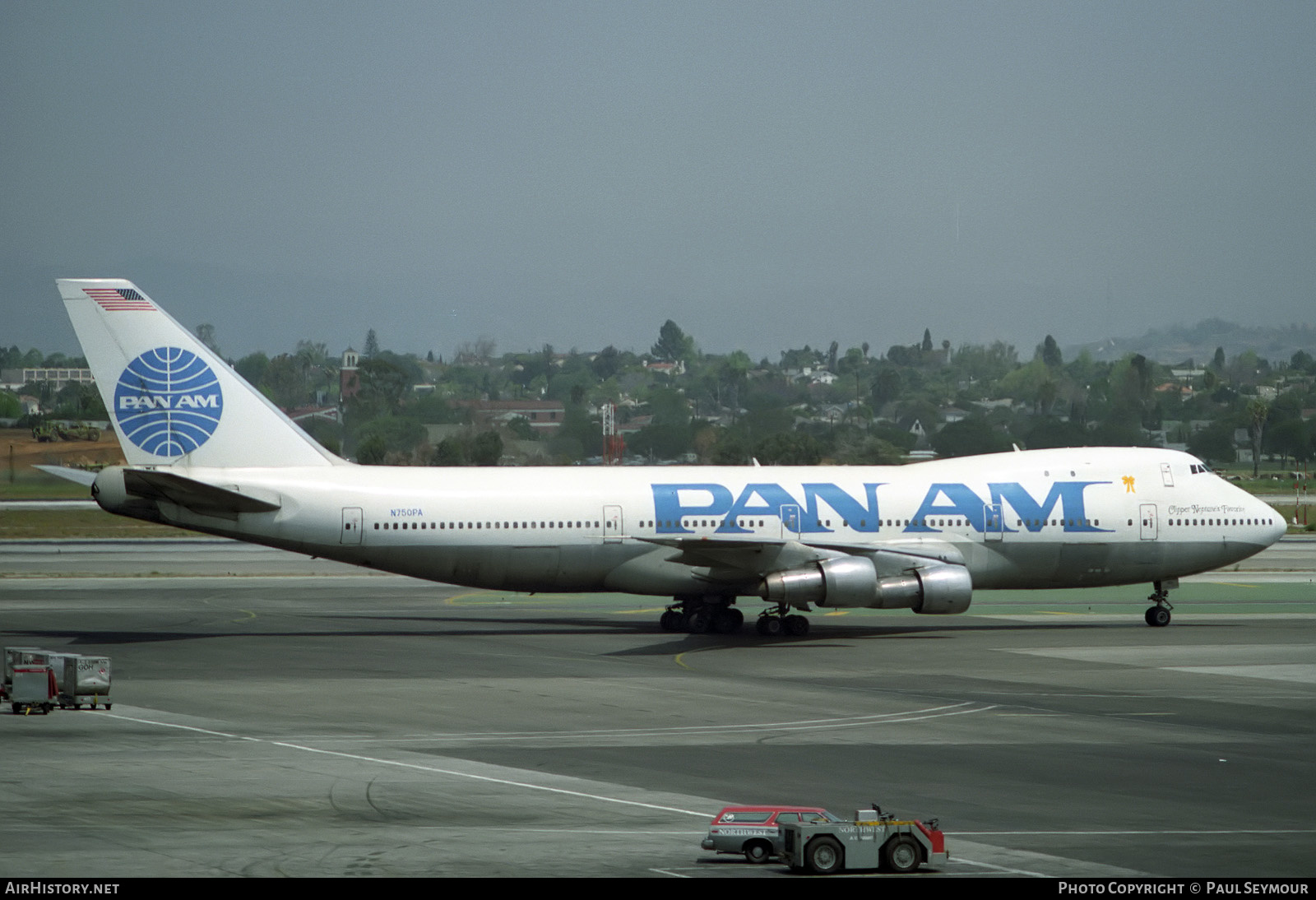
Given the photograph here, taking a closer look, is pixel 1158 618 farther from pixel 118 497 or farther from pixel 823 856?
pixel 823 856

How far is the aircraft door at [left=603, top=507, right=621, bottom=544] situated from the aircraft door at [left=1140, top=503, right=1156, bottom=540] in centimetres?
1547

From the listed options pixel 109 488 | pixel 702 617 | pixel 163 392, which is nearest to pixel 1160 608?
pixel 702 617

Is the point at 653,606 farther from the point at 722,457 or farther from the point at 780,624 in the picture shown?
the point at 722,457

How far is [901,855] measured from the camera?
626 inches

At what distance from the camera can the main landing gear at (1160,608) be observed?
44.2 meters

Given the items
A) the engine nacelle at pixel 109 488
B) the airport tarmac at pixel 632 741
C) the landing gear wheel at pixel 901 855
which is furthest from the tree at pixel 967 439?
the landing gear wheel at pixel 901 855

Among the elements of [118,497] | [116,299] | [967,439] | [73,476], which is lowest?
[118,497]

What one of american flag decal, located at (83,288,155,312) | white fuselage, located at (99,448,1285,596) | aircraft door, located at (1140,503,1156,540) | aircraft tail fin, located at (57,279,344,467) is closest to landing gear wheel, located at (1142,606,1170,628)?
white fuselage, located at (99,448,1285,596)

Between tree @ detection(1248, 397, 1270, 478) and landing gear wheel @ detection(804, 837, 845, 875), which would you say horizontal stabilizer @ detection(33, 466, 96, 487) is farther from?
tree @ detection(1248, 397, 1270, 478)

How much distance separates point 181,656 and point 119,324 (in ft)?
33.3

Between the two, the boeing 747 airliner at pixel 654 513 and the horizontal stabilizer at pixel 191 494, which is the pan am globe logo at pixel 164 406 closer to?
the boeing 747 airliner at pixel 654 513

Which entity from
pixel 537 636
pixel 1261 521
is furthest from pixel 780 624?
pixel 1261 521

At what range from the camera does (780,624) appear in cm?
4281

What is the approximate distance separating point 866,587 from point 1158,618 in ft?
32.5
